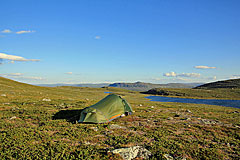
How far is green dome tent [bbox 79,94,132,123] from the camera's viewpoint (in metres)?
18.3


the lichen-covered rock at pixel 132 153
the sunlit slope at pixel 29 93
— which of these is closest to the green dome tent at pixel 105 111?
the lichen-covered rock at pixel 132 153

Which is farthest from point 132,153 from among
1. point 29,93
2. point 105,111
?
point 29,93

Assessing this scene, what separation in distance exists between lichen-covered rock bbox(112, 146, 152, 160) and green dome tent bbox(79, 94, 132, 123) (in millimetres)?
7603

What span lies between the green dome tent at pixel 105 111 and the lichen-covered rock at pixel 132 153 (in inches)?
299

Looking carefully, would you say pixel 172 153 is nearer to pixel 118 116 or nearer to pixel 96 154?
pixel 96 154

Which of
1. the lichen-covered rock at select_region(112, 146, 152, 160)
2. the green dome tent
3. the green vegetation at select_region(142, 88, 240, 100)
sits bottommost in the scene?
the green vegetation at select_region(142, 88, 240, 100)

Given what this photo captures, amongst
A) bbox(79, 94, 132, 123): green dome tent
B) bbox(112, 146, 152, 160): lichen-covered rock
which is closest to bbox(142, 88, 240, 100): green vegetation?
bbox(79, 94, 132, 123): green dome tent

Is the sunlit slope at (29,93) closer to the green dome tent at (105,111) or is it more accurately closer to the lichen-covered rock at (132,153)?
the green dome tent at (105,111)

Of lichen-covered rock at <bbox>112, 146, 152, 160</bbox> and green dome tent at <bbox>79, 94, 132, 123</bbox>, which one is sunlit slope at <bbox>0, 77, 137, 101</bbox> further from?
lichen-covered rock at <bbox>112, 146, 152, 160</bbox>

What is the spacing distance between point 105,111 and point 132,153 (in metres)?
9.20

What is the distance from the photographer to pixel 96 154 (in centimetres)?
1069

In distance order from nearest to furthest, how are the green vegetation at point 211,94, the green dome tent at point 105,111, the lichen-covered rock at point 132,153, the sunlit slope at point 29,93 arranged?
the lichen-covered rock at point 132,153
the green dome tent at point 105,111
the sunlit slope at point 29,93
the green vegetation at point 211,94

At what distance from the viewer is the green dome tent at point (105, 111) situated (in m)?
18.3

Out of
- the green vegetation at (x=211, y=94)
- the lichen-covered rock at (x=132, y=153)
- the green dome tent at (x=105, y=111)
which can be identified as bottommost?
the green vegetation at (x=211, y=94)
